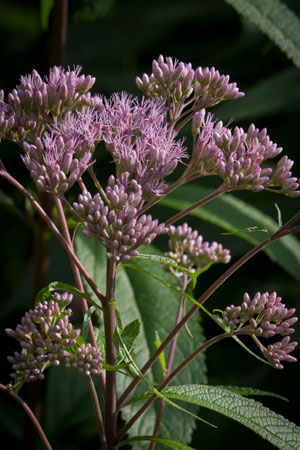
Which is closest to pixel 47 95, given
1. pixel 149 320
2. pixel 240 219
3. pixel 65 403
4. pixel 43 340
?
pixel 43 340

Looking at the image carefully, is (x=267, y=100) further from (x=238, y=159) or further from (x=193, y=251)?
(x=238, y=159)

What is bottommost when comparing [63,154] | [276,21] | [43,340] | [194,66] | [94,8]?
[43,340]

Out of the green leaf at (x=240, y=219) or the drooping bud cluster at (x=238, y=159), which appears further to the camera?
the green leaf at (x=240, y=219)

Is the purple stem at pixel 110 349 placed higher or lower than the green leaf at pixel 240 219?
lower

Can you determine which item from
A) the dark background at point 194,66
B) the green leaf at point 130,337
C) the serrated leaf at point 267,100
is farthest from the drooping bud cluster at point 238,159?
the serrated leaf at point 267,100

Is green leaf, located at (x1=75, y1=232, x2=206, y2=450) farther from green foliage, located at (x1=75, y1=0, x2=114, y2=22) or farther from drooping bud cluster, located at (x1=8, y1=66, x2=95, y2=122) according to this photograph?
green foliage, located at (x1=75, y1=0, x2=114, y2=22)

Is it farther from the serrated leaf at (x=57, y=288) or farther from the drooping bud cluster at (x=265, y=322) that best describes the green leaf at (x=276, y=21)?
the serrated leaf at (x=57, y=288)
